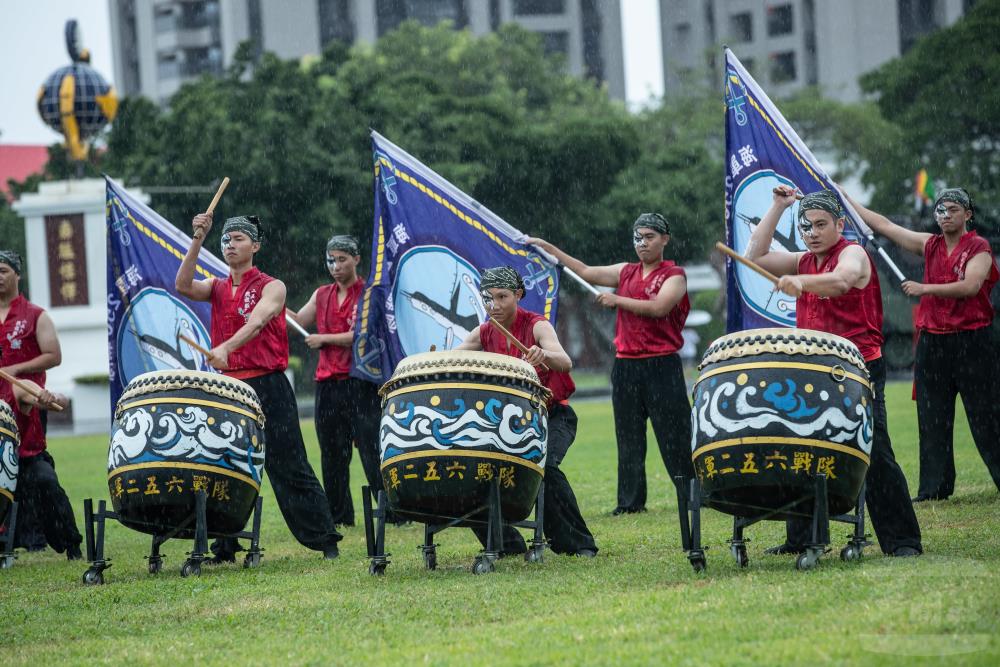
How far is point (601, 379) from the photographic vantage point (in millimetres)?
43750

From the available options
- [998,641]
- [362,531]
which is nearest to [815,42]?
[362,531]

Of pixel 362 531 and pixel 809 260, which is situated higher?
pixel 809 260

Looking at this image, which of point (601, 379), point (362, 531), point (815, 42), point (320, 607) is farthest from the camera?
point (815, 42)

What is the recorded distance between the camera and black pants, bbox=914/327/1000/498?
9.90m

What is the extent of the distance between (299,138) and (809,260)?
1161 inches

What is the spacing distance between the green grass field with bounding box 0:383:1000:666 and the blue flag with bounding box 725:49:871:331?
1675 millimetres

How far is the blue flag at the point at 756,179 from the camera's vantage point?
1081cm

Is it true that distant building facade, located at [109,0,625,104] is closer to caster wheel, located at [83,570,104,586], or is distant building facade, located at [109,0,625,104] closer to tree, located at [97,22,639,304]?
tree, located at [97,22,639,304]

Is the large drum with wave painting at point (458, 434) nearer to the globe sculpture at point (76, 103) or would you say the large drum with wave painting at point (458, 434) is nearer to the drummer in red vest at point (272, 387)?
the drummer in red vest at point (272, 387)

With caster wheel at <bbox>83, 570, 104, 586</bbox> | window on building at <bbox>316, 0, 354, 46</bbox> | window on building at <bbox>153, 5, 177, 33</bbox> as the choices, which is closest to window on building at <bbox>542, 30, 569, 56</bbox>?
window on building at <bbox>316, 0, 354, 46</bbox>

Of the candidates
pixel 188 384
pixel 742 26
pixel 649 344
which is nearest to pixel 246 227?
pixel 188 384

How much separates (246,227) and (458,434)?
2.42 meters

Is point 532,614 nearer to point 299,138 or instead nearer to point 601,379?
point 299,138

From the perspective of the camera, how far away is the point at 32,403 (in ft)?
34.0
